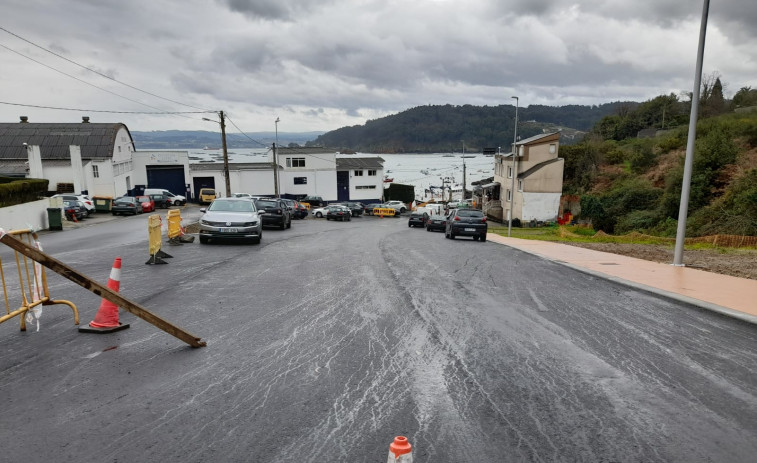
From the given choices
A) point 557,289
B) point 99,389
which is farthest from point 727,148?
point 99,389

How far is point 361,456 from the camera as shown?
3.76 metres

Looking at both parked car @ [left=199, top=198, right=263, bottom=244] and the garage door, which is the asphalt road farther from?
the garage door

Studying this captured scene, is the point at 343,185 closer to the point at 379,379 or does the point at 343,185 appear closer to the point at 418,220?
the point at 418,220

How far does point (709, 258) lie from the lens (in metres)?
14.2

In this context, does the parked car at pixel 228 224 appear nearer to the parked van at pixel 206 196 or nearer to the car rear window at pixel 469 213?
the car rear window at pixel 469 213

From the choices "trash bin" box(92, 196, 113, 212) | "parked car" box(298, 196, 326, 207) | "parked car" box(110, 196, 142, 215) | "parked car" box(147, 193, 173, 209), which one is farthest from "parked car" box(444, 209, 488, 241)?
"parked car" box(298, 196, 326, 207)

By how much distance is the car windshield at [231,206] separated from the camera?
18.0 m

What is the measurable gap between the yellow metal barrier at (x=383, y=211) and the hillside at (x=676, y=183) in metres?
20.0

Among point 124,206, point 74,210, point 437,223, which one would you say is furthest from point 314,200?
point 74,210

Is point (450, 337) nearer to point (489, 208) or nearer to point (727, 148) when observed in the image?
point (727, 148)

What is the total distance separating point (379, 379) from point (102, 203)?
38104mm

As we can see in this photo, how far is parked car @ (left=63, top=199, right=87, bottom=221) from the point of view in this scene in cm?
2961

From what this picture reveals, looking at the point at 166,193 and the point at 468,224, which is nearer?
the point at 468,224

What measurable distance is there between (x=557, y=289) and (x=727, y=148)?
70.5 ft
